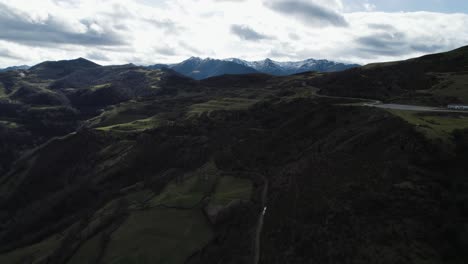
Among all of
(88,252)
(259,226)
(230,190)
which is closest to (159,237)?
(230,190)

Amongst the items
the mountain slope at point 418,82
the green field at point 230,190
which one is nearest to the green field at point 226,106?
the mountain slope at point 418,82

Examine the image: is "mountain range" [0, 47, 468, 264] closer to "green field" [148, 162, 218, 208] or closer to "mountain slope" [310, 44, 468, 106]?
"green field" [148, 162, 218, 208]

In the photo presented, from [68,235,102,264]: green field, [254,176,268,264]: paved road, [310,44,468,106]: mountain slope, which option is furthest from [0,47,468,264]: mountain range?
[310,44,468,106]: mountain slope

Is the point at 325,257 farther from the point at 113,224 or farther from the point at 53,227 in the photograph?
the point at 53,227

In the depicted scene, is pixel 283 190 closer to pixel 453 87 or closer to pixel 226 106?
pixel 453 87

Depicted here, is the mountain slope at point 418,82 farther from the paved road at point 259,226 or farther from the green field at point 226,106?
the green field at point 226,106
